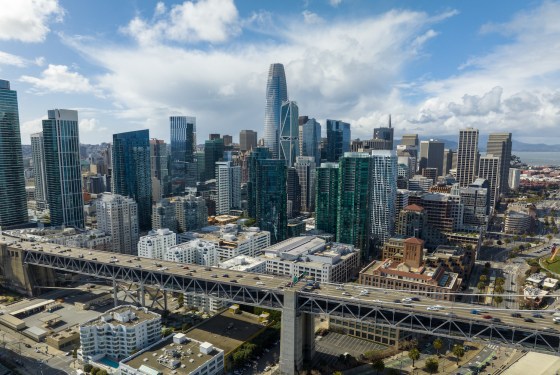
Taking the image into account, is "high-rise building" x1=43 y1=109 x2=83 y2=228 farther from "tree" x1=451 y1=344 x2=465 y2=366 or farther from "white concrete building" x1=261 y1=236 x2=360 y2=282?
"tree" x1=451 y1=344 x2=465 y2=366

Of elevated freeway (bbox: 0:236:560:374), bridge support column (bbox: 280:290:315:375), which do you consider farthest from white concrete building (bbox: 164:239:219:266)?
bridge support column (bbox: 280:290:315:375)

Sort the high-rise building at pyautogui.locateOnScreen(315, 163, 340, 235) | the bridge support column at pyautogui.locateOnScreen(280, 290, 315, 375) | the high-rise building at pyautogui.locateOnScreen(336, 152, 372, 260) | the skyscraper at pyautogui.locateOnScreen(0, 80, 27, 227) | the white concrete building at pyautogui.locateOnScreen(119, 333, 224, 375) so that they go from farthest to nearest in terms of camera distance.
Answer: the skyscraper at pyautogui.locateOnScreen(0, 80, 27, 227) < the high-rise building at pyautogui.locateOnScreen(315, 163, 340, 235) < the high-rise building at pyautogui.locateOnScreen(336, 152, 372, 260) < the bridge support column at pyautogui.locateOnScreen(280, 290, 315, 375) < the white concrete building at pyautogui.locateOnScreen(119, 333, 224, 375)

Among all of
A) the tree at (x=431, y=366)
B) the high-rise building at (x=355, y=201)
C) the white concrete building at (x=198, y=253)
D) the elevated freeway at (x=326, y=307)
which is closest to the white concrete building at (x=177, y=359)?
the elevated freeway at (x=326, y=307)

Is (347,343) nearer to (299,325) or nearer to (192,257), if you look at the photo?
(299,325)

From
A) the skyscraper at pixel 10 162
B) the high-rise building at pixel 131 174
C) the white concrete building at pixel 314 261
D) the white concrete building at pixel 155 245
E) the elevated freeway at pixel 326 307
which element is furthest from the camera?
the high-rise building at pixel 131 174

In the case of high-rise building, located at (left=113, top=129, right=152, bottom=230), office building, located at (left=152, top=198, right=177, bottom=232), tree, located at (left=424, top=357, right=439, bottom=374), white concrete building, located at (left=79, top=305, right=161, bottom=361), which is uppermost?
high-rise building, located at (left=113, top=129, right=152, bottom=230)

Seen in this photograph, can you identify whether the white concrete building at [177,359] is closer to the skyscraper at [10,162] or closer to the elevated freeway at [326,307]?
the elevated freeway at [326,307]

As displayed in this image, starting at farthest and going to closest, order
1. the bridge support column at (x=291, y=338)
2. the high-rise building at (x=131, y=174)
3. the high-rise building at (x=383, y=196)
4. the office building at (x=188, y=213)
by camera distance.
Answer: the high-rise building at (x=131, y=174) → the office building at (x=188, y=213) → the high-rise building at (x=383, y=196) → the bridge support column at (x=291, y=338)
